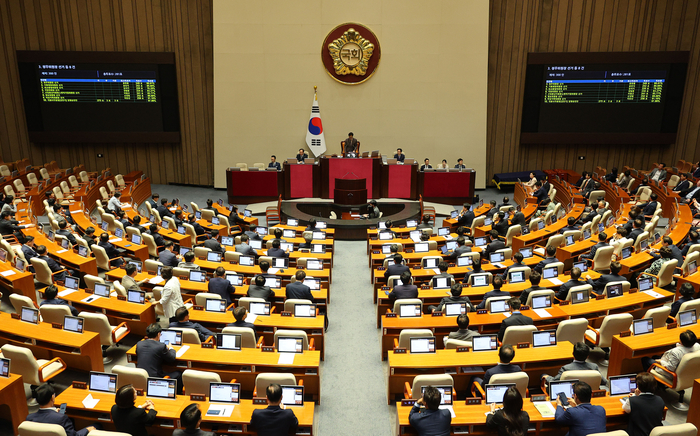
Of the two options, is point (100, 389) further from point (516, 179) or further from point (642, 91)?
point (642, 91)

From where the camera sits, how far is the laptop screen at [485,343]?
611 cm

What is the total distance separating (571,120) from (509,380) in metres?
16.0

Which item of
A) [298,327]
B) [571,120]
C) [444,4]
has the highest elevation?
[444,4]

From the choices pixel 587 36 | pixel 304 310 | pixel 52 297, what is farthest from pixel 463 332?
pixel 587 36

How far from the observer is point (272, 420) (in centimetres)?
471

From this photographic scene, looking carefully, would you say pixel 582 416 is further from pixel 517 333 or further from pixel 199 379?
pixel 199 379

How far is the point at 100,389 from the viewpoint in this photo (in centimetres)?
529

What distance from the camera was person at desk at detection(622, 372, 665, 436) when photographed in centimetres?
466

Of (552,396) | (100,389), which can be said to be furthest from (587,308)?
(100,389)

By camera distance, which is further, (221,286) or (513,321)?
(221,286)

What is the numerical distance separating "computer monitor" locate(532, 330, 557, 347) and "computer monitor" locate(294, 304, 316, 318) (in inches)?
120

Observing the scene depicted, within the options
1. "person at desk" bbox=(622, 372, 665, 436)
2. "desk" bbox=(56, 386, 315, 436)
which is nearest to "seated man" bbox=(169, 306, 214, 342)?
"desk" bbox=(56, 386, 315, 436)

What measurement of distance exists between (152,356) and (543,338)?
4.76 metres

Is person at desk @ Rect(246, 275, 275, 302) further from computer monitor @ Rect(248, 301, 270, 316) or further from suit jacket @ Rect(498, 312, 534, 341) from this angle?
suit jacket @ Rect(498, 312, 534, 341)
